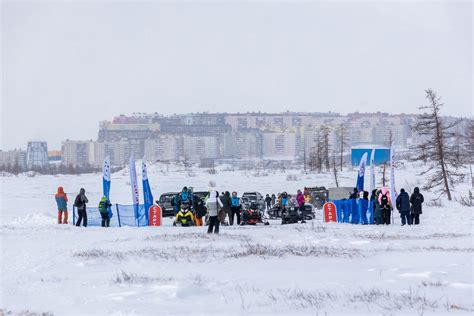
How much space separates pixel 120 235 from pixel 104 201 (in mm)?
5168

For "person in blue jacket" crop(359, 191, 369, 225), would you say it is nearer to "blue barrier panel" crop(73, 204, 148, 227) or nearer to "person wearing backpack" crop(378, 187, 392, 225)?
"person wearing backpack" crop(378, 187, 392, 225)

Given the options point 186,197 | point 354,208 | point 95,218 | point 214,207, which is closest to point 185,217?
point 186,197

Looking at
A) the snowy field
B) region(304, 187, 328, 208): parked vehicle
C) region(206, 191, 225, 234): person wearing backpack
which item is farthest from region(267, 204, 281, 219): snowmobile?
region(304, 187, 328, 208): parked vehicle

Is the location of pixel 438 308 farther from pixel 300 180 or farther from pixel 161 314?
pixel 300 180

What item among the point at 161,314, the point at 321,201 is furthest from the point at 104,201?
the point at 321,201

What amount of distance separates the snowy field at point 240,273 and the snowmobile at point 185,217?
4.30 meters

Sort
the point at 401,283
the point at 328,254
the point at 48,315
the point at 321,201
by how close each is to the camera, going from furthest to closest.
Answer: the point at 321,201, the point at 328,254, the point at 401,283, the point at 48,315

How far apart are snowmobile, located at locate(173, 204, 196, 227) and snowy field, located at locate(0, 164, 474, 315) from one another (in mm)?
4300

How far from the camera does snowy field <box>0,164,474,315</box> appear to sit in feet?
36.1

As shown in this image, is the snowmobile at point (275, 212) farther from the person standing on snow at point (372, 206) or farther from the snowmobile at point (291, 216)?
the person standing on snow at point (372, 206)

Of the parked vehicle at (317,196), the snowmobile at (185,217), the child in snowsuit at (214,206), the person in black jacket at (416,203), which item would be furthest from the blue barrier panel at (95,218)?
the parked vehicle at (317,196)

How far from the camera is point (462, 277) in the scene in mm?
13305

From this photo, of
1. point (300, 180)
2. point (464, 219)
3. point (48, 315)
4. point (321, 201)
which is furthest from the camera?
point (300, 180)

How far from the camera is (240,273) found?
14445mm
